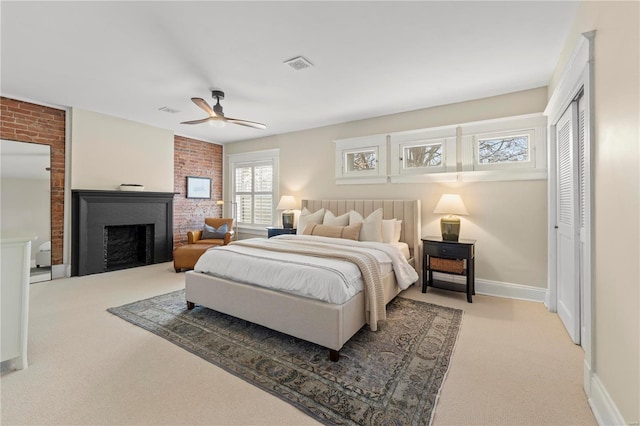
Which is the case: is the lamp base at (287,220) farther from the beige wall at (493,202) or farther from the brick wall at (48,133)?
the brick wall at (48,133)

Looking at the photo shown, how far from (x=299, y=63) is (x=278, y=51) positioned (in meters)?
0.28

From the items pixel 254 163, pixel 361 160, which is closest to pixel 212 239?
pixel 254 163

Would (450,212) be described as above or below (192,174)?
below

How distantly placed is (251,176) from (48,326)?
4295 millimetres

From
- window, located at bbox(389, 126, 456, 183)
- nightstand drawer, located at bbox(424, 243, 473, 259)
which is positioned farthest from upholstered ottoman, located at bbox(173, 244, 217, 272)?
nightstand drawer, located at bbox(424, 243, 473, 259)

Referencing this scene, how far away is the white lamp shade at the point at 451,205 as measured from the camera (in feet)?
11.9

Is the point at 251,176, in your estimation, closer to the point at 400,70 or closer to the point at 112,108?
A: the point at 112,108

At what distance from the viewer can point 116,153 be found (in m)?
4.79

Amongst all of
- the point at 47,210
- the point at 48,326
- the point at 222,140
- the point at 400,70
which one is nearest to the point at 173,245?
the point at 47,210

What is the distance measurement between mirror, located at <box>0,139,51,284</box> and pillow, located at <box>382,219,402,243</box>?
4680mm

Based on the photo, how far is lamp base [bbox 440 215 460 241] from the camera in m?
3.62

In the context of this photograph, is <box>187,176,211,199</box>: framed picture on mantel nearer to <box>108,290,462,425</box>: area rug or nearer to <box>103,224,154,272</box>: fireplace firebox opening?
<box>103,224,154,272</box>: fireplace firebox opening

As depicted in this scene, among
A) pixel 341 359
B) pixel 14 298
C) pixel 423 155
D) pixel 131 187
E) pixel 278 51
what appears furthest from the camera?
pixel 131 187

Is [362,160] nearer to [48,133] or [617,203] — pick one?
[617,203]
